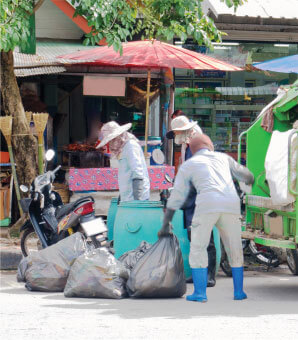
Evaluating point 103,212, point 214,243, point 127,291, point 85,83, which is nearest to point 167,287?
point 127,291

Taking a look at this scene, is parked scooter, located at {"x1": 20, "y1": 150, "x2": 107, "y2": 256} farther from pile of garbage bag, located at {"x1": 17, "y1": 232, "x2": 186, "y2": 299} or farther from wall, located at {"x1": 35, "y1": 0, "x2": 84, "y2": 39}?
wall, located at {"x1": 35, "y1": 0, "x2": 84, "y2": 39}

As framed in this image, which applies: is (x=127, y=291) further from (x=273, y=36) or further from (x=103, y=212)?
(x=273, y=36)

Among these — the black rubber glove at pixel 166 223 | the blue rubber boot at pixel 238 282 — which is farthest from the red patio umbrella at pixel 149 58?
the blue rubber boot at pixel 238 282

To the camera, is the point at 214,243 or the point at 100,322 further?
the point at 214,243

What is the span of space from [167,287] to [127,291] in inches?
17.9

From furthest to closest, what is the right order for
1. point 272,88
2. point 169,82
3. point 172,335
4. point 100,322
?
point 272,88
point 169,82
point 100,322
point 172,335

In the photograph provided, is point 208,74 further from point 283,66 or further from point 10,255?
point 10,255

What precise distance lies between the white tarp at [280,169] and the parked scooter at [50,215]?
225cm

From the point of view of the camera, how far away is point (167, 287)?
7680 mm

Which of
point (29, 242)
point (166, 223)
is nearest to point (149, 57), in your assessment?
point (29, 242)

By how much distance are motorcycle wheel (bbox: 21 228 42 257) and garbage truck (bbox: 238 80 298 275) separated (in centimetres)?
295

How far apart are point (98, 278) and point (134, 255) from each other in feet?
1.79

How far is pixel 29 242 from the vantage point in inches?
412

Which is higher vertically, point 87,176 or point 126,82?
point 126,82
